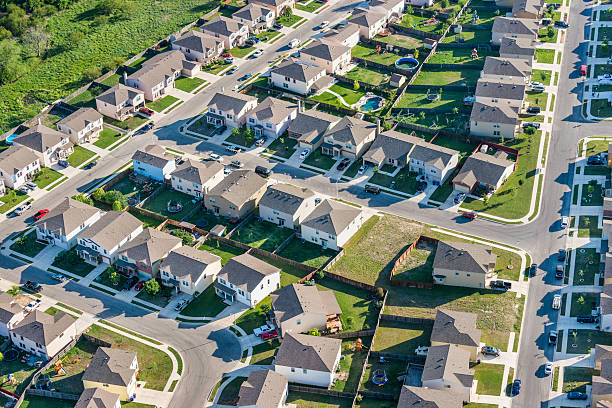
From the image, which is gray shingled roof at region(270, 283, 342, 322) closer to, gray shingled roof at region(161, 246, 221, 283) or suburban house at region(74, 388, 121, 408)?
gray shingled roof at region(161, 246, 221, 283)

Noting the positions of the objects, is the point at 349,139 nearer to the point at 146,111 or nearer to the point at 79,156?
the point at 146,111

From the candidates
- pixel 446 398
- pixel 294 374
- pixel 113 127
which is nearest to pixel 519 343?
pixel 446 398

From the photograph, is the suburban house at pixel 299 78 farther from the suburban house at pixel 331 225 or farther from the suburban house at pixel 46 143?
the suburban house at pixel 46 143

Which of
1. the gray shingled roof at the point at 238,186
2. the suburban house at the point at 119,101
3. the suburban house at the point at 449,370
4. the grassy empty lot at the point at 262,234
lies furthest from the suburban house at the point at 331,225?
the suburban house at the point at 119,101

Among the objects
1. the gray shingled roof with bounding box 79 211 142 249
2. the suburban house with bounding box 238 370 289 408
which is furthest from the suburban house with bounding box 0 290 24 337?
the suburban house with bounding box 238 370 289 408

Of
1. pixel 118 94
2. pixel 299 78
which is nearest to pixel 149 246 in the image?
pixel 118 94

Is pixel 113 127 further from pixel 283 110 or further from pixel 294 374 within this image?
pixel 294 374
